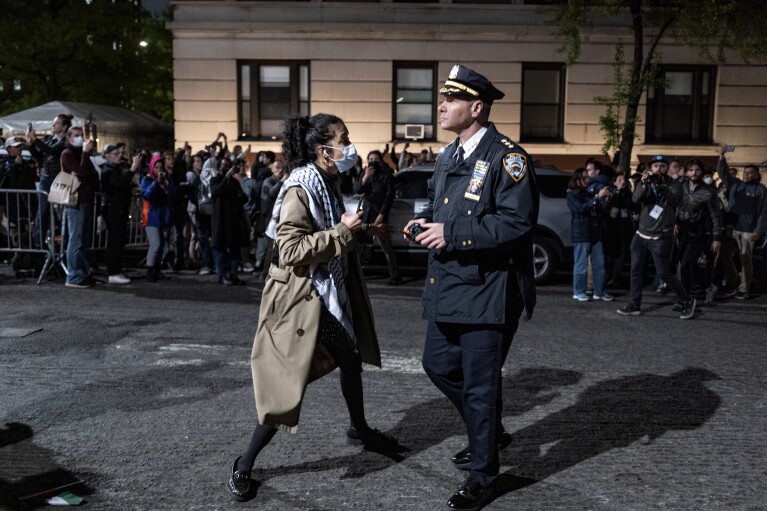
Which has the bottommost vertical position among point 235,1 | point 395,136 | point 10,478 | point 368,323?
point 10,478

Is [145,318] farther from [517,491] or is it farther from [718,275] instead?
[718,275]

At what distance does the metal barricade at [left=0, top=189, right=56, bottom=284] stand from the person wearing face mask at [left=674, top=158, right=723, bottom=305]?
8.48 m

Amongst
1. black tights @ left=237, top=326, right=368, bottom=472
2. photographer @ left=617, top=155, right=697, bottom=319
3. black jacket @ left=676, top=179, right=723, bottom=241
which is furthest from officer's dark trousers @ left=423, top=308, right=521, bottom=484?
black jacket @ left=676, top=179, right=723, bottom=241

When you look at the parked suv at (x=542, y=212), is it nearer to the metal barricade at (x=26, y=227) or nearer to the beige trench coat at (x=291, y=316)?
the metal barricade at (x=26, y=227)

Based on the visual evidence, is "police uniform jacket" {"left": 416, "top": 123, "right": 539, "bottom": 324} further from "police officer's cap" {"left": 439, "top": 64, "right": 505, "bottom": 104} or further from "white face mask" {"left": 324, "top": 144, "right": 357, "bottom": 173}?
"white face mask" {"left": 324, "top": 144, "right": 357, "bottom": 173}

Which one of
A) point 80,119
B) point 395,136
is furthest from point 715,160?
point 80,119

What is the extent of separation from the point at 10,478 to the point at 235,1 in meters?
19.0

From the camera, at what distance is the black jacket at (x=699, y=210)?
11.0 metres

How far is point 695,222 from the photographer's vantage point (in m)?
11.2

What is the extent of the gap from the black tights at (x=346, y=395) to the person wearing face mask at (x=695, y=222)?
6992 millimetres

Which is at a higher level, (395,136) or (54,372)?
(395,136)

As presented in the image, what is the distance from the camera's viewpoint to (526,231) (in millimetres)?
4227

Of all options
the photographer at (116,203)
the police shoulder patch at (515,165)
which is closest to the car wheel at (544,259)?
the photographer at (116,203)

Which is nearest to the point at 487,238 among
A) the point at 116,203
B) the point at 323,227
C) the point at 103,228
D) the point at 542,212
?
the point at 323,227
